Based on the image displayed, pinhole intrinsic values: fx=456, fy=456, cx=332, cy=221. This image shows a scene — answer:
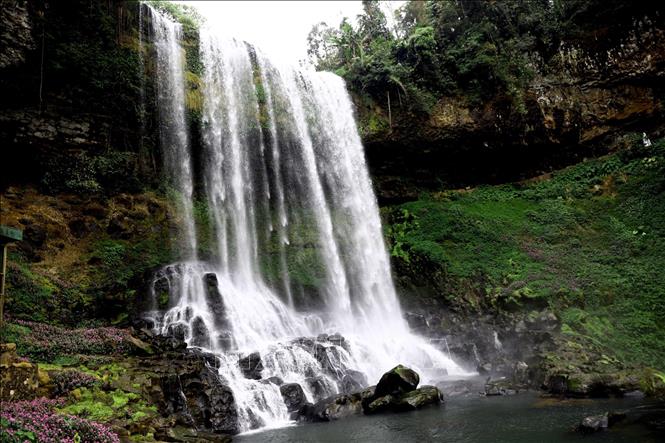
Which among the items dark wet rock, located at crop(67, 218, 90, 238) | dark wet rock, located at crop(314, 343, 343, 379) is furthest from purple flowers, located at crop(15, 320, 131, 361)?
dark wet rock, located at crop(67, 218, 90, 238)

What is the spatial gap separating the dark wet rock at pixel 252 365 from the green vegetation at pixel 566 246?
33.6 ft

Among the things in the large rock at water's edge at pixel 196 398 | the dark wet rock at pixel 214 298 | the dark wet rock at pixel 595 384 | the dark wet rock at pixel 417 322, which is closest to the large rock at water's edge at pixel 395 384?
the large rock at water's edge at pixel 196 398

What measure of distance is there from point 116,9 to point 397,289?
1741 centimetres

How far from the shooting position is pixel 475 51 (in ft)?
82.4

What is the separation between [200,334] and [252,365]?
250 cm

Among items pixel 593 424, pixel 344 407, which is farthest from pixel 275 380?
pixel 593 424

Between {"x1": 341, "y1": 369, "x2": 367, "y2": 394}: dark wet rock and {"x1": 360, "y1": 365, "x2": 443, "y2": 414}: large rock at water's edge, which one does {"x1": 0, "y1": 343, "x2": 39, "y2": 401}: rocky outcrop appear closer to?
{"x1": 360, "y1": 365, "x2": 443, "y2": 414}: large rock at water's edge

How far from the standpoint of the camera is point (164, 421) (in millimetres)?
8680

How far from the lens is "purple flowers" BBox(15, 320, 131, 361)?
1052cm

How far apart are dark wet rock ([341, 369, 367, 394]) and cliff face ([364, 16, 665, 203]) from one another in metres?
14.1

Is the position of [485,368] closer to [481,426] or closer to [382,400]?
[382,400]

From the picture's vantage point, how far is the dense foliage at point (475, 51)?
24422 mm

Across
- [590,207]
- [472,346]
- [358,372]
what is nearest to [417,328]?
[472,346]

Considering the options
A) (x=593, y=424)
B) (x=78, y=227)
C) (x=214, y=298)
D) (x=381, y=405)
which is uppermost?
(x=78, y=227)
